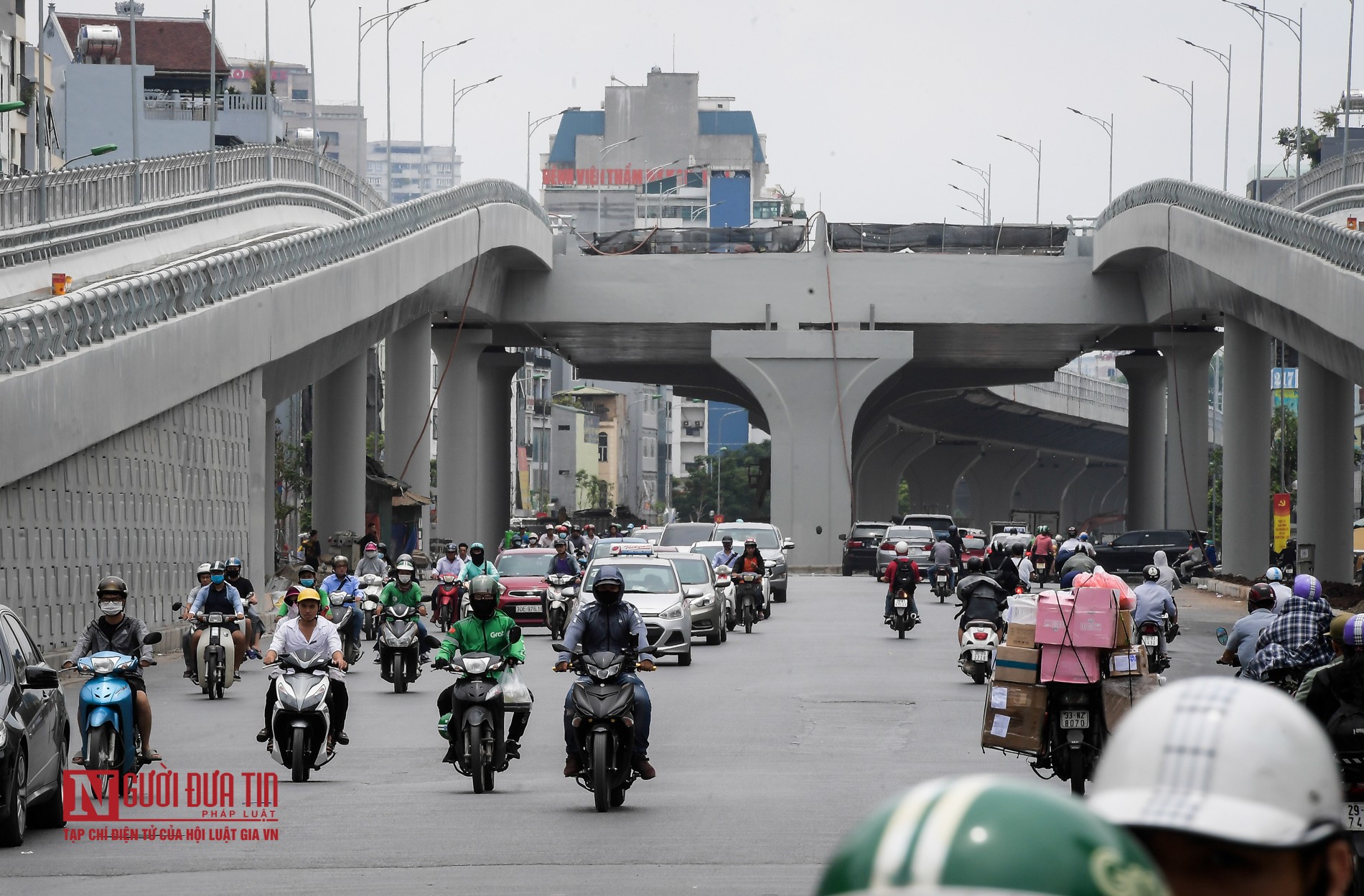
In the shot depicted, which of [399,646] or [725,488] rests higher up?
[399,646]

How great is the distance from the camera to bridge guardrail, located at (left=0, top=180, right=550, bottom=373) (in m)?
23.6

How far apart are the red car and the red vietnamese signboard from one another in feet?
399

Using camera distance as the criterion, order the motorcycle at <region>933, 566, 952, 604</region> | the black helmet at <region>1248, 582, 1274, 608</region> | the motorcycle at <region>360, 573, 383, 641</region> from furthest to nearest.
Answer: the motorcycle at <region>933, 566, 952, 604</region>
the motorcycle at <region>360, 573, 383, 641</region>
the black helmet at <region>1248, 582, 1274, 608</region>

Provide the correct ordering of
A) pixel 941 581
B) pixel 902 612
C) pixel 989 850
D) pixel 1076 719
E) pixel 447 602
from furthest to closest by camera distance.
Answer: pixel 941 581 < pixel 902 612 < pixel 447 602 < pixel 1076 719 < pixel 989 850

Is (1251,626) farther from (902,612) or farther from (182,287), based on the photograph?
(182,287)

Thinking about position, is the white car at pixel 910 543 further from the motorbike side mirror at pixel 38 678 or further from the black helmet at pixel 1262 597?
the motorbike side mirror at pixel 38 678

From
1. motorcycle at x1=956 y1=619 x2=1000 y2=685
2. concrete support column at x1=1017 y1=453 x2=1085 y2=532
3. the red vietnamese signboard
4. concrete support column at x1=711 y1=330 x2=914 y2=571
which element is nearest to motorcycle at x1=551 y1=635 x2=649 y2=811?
motorcycle at x1=956 y1=619 x2=1000 y2=685

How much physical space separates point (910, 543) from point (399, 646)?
2829 cm

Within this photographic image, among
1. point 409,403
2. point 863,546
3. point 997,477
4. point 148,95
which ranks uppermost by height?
point 148,95

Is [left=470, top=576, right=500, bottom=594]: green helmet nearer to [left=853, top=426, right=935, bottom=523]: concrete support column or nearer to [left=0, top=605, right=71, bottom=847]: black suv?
[left=0, top=605, right=71, bottom=847]: black suv

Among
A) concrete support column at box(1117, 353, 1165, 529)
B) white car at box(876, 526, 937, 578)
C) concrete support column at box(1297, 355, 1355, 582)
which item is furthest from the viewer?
concrete support column at box(1117, 353, 1165, 529)

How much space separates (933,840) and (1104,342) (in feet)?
215

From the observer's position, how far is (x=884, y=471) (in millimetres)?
134250

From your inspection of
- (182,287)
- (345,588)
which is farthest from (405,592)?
(182,287)
